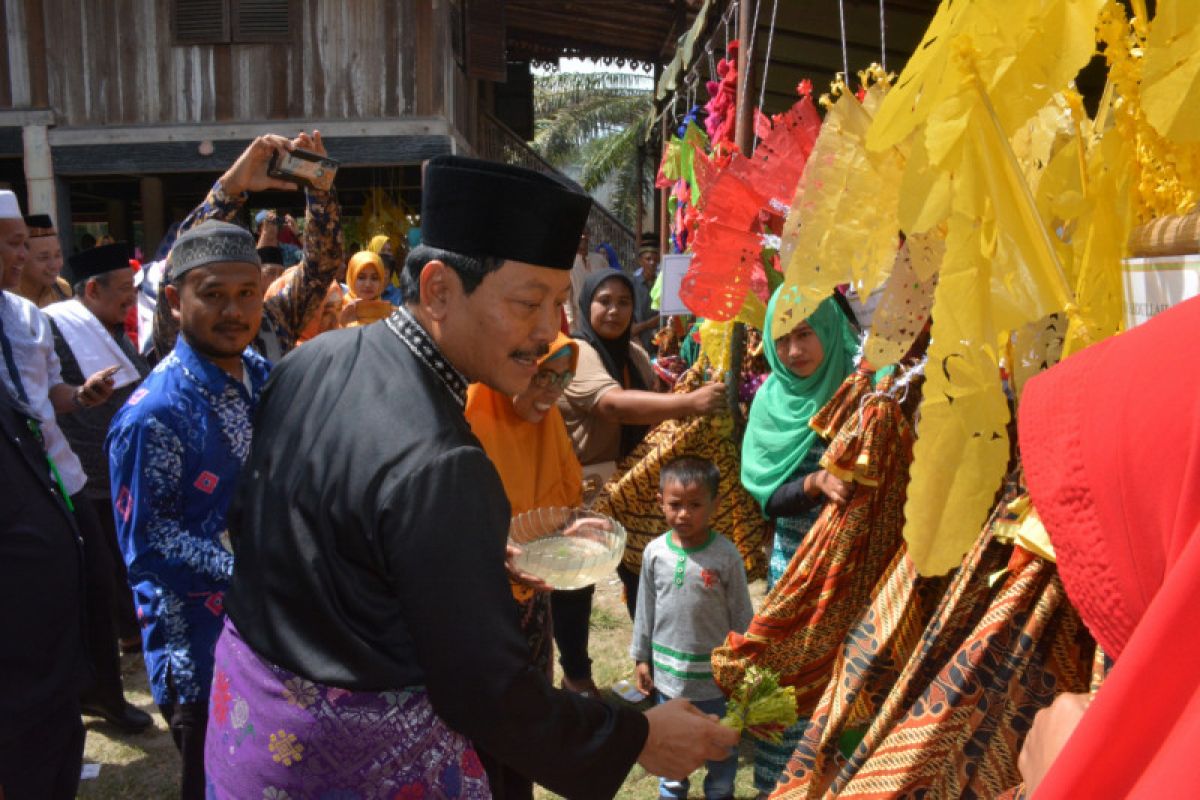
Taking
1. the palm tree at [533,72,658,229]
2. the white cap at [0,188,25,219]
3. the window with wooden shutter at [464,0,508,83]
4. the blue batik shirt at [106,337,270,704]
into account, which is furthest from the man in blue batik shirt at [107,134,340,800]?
the palm tree at [533,72,658,229]

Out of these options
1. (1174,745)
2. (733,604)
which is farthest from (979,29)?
(733,604)

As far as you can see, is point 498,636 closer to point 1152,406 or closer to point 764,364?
point 1152,406

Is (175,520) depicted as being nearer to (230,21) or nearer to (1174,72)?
(1174,72)

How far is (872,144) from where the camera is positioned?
1361mm

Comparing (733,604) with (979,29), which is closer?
(979,29)

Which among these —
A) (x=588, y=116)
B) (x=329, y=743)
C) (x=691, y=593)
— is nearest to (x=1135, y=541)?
(x=329, y=743)

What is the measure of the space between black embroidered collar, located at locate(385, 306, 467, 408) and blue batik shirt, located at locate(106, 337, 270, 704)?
38.7 inches

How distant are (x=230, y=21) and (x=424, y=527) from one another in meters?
9.87

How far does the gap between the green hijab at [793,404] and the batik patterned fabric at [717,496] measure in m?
0.43

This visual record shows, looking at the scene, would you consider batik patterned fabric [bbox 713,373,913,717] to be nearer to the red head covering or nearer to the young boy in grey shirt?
the young boy in grey shirt

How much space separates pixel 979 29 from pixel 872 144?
0.65ft

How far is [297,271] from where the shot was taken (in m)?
3.29

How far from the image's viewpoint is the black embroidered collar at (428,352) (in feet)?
5.08

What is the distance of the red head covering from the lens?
2.21 ft
